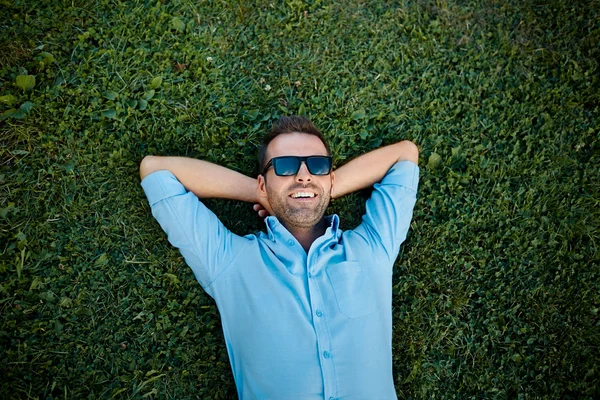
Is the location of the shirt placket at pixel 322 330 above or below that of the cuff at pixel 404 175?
below

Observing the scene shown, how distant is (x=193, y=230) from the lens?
4.13 m

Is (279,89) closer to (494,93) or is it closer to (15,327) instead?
(494,93)

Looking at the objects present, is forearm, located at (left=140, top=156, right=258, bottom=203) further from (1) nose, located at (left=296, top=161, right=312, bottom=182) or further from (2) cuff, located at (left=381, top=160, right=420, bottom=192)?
(2) cuff, located at (left=381, top=160, right=420, bottom=192)

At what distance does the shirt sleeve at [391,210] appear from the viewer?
14.4 ft

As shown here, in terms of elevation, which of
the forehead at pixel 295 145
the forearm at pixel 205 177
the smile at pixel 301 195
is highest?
the forehead at pixel 295 145

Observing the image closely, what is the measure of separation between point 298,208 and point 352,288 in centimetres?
80

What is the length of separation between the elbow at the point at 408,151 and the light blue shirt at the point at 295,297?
63 centimetres

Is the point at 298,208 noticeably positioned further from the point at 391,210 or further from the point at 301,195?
the point at 391,210

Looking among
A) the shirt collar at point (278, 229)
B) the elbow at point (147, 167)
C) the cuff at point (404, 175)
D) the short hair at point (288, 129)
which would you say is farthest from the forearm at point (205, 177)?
the cuff at point (404, 175)

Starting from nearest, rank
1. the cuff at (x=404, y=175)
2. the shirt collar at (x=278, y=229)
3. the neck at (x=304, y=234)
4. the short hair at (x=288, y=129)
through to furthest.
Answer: the shirt collar at (x=278, y=229) → the neck at (x=304, y=234) → the short hair at (x=288, y=129) → the cuff at (x=404, y=175)

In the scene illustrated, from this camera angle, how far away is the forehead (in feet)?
14.0

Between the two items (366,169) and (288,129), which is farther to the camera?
(366,169)

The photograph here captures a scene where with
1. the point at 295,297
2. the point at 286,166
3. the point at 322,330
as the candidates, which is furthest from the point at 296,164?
the point at 322,330

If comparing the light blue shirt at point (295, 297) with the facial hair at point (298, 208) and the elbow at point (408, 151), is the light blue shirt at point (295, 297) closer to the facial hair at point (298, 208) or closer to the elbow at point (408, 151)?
the facial hair at point (298, 208)
